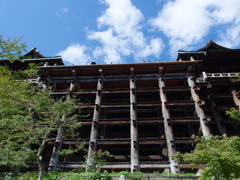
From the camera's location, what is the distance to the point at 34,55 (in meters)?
28.9

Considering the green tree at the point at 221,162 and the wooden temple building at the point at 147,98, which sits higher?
the wooden temple building at the point at 147,98

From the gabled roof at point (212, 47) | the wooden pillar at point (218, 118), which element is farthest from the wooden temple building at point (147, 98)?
the gabled roof at point (212, 47)

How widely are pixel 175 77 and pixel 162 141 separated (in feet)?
28.8

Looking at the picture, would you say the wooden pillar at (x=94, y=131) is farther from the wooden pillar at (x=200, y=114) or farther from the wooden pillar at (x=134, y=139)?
the wooden pillar at (x=200, y=114)

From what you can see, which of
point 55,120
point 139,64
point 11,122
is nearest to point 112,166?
point 55,120

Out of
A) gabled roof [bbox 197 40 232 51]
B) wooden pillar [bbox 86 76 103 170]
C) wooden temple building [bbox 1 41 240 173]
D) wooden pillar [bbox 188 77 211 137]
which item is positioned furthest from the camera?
gabled roof [bbox 197 40 232 51]

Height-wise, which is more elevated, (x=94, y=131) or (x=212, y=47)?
(x=212, y=47)

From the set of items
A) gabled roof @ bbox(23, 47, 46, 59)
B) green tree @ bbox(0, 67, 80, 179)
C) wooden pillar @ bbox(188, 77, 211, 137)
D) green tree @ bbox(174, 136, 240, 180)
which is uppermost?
gabled roof @ bbox(23, 47, 46, 59)

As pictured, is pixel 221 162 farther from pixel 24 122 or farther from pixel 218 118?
pixel 218 118

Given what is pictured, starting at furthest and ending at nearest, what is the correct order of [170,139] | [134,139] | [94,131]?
[94,131] → [134,139] → [170,139]

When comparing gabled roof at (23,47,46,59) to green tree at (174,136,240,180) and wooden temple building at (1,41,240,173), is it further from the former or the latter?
green tree at (174,136,240,180)

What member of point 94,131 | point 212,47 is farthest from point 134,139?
point 212,47

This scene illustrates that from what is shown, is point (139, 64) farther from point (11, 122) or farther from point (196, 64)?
point (11, 122)

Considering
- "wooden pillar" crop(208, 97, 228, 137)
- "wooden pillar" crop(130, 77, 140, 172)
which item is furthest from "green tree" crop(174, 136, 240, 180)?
"wooden pillar" crop(208, 97, 228, 137)
